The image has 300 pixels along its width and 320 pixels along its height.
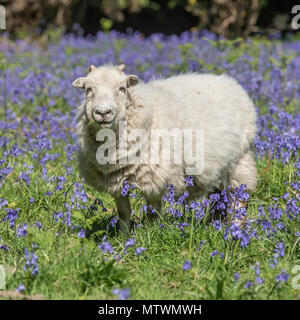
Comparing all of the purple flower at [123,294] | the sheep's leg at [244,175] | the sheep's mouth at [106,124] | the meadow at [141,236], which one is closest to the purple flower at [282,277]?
the meadow at [141,236]

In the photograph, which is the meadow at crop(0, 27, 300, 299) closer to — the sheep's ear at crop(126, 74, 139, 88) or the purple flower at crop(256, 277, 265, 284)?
the purple flower at crop(256, 277, 265, 284)

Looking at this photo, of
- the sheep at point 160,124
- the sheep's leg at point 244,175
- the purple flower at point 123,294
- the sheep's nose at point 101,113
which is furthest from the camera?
the sheep's leg at point 244,175

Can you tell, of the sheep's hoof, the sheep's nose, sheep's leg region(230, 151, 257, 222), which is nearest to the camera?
the sheep's nose

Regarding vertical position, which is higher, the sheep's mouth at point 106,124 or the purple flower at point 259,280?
the sheep's mouth at point 106,124

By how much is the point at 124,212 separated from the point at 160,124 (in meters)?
0.74

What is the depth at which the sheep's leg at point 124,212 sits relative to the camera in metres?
3.94

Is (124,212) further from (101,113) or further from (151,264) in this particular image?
(101,113)

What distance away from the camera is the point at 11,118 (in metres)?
6.31

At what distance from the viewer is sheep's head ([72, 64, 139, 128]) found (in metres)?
3.47

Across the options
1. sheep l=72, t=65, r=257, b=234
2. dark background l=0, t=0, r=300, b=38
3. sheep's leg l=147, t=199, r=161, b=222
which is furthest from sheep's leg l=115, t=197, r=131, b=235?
dark background l=0, t=0, r=300, b=38

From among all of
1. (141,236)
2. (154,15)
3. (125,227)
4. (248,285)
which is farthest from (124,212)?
(154,15)

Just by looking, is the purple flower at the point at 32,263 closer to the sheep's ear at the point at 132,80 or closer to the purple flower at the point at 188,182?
the purple flower at the point at 188,182

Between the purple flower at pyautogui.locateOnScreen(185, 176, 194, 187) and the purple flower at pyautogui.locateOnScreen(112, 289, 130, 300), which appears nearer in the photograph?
the purple flower at pyautogui.locateOnScreen(112, 289, 130, 300)
